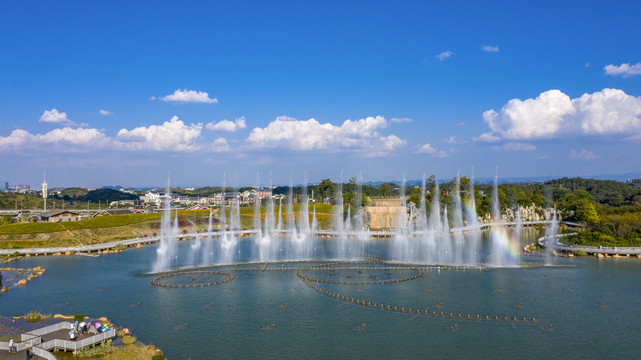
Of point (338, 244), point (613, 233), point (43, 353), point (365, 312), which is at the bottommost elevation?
point (365, 312)

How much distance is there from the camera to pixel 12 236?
210 ft

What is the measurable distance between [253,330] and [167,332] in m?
5.28

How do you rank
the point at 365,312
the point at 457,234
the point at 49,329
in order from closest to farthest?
the point at 49,329, the point at 365,312, the point at 457,234

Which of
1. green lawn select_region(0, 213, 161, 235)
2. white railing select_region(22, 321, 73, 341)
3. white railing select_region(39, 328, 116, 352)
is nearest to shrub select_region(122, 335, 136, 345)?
white railing select_region(39, 328, 116, 352)

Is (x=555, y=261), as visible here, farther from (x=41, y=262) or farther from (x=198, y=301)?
(x=41, y=262)

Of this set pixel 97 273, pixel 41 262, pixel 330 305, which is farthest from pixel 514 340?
pixel 41 262

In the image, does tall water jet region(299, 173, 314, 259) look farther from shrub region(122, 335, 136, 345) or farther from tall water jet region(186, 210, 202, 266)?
shrub region(122, 335, 136, 345)

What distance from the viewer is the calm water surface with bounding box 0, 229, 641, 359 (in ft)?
82.1

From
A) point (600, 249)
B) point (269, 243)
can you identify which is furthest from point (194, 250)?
point (600, 249)

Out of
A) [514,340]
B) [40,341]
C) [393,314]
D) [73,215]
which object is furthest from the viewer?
[73,215]

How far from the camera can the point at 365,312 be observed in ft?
104

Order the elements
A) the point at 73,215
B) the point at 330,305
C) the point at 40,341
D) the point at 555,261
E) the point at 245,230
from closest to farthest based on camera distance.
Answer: the point at 40,341, the point at 330,305, the point at 555,261, the point at 245,230, the point at 73,215

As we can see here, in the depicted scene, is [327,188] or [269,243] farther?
[327,188]

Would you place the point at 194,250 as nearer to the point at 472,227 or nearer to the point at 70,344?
the point at 70,344
